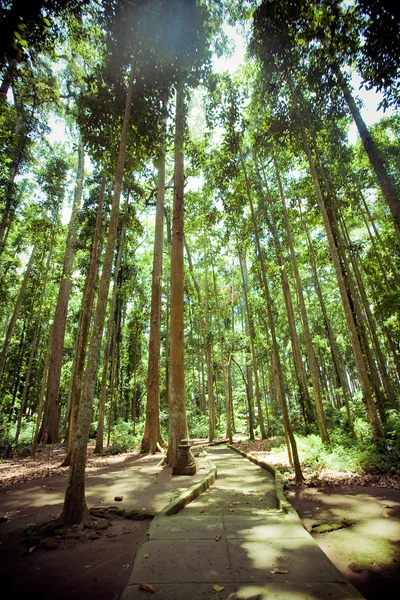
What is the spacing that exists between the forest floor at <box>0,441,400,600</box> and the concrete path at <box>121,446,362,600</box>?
0.29 m

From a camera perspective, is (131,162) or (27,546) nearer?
(27,546)

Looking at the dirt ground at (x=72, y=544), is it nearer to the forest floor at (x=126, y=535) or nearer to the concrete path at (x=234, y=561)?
the forest floor at (x=126, y=535)

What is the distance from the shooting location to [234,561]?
262 centimetres

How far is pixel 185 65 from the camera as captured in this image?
277 inches

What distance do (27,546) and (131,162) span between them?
7.82 metres

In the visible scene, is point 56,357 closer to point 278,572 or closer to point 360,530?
point 360,530

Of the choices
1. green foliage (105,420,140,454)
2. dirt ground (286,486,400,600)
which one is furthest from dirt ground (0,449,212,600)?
green foliage (105,420,140,454)

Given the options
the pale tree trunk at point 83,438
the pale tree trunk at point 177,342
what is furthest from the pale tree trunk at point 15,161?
the pale tree trunk at point 83,438

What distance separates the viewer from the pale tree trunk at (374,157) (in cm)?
609

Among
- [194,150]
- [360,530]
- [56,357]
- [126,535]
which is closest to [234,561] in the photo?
[126,535]

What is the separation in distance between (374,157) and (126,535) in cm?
874

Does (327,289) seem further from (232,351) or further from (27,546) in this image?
(27,546)

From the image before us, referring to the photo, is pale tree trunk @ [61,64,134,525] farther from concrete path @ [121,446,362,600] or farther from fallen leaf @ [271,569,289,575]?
fallen leaf @ [271,569,289,575]

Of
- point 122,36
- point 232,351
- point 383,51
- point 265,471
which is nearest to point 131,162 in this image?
point 122,36
